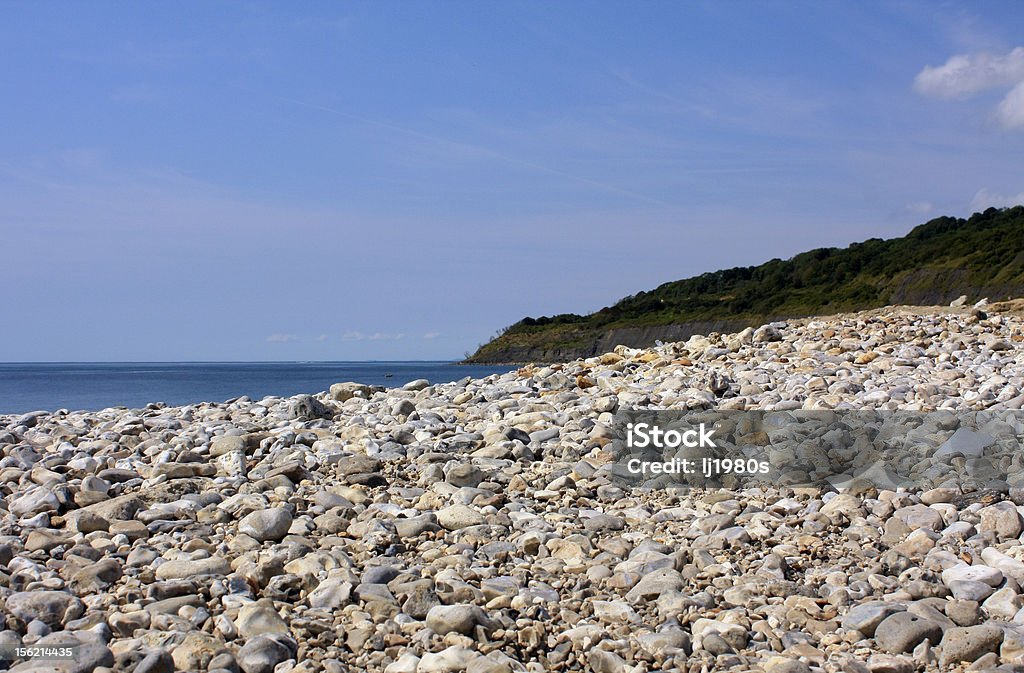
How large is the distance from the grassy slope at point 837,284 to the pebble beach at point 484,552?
50795 mm

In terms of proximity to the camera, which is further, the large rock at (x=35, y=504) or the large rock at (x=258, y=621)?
the large rock at (x=35, y=504)

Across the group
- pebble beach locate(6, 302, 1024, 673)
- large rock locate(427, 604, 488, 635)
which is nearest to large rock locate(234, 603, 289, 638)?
pebble beach locate(6, 302, 1024, 673)

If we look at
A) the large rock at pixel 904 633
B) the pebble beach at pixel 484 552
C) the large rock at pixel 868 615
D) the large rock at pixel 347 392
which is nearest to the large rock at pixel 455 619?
the pebble beach at pixel 484 552

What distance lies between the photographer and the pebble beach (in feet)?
13.6

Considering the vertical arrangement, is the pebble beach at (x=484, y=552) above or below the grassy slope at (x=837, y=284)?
below

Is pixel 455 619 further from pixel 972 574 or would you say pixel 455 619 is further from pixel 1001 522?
pixel 1001 522

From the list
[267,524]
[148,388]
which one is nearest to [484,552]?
[267,524]

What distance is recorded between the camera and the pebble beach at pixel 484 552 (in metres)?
4.14

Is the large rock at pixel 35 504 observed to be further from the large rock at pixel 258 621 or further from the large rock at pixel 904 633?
the large rock at pixel 904 633

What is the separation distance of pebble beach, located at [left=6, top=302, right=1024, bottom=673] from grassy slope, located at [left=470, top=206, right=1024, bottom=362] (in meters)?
50.8

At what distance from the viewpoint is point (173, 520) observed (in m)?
5.98

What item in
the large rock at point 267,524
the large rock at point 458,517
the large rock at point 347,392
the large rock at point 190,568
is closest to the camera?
the large rock at point 190,568

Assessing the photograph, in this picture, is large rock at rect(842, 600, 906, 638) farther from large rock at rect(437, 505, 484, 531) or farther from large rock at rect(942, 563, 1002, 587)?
large rock at rect(437, 505, 484, 531)

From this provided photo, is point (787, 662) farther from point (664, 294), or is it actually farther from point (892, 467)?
point (664, 294)
